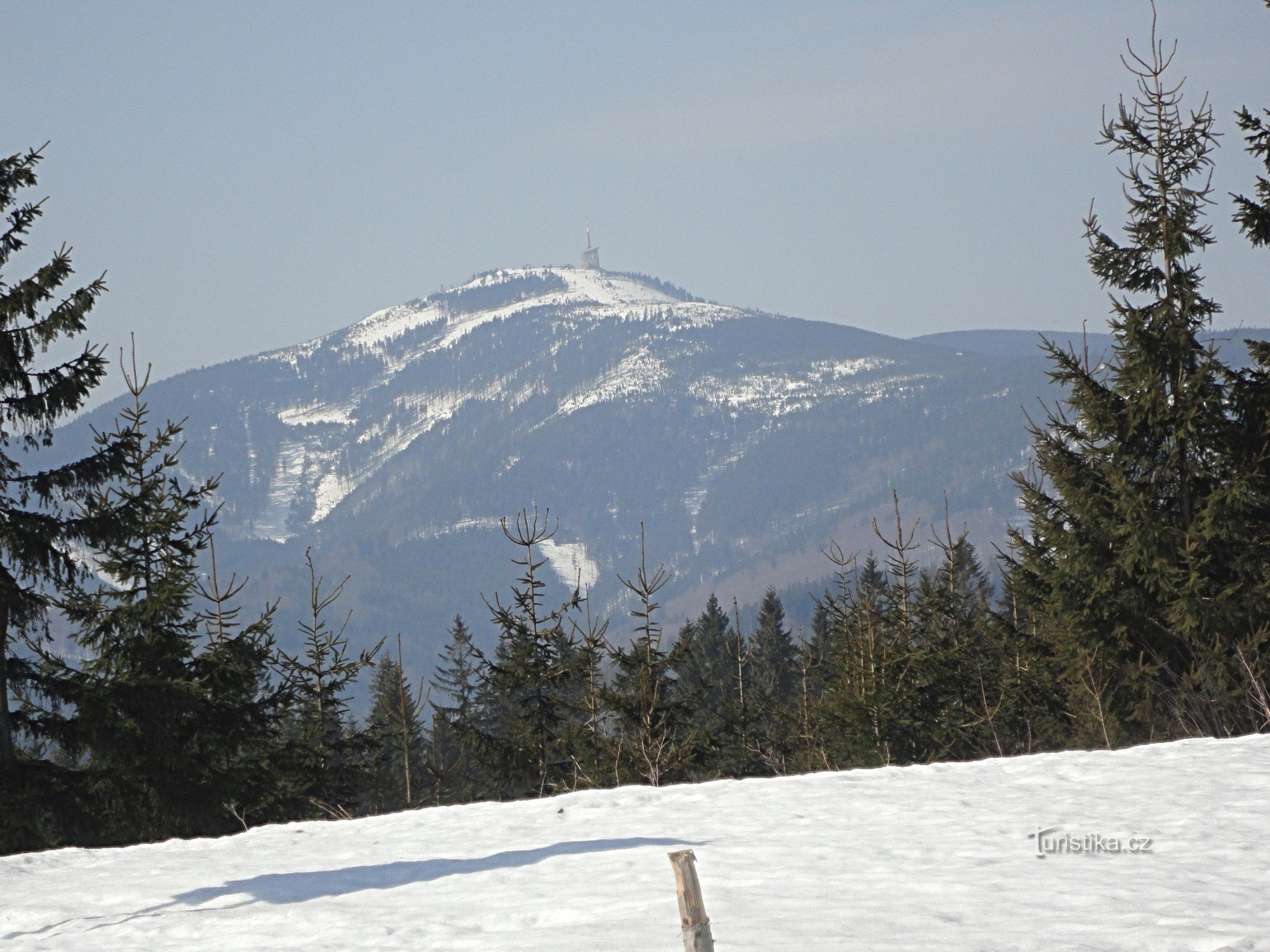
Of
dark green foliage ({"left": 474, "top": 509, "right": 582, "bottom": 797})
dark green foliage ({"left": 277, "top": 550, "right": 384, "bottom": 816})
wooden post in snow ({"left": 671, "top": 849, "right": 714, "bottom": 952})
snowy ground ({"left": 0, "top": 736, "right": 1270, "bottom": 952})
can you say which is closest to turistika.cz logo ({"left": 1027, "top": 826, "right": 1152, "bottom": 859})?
snowy ground ({"left": 0, "top": 736, "right": 1270, "bottom": 952})

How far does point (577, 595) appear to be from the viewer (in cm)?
2198

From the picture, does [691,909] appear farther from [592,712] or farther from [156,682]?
[592,712]

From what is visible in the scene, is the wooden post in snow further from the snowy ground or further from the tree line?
the tree line

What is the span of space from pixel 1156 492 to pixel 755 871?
1124cm

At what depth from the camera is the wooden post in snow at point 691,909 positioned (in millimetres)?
4676

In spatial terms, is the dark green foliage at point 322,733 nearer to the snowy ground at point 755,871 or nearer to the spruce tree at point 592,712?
the spruce tree at point 592,712

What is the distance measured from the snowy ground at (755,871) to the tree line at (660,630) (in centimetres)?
292

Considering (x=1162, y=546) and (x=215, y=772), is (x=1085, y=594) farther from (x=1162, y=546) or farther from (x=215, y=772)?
(x=215, y=772)

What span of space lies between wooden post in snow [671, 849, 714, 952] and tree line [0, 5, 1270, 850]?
333 inches

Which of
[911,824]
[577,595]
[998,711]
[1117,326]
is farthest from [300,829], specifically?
[998,711]

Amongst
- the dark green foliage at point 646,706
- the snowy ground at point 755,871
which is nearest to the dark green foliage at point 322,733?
the dark green foliage at point 646,706

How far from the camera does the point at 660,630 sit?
1822 centimetres

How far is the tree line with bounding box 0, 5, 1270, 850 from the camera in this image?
15352 mm

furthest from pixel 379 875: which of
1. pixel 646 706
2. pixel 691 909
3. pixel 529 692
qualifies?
pixel 529 692
